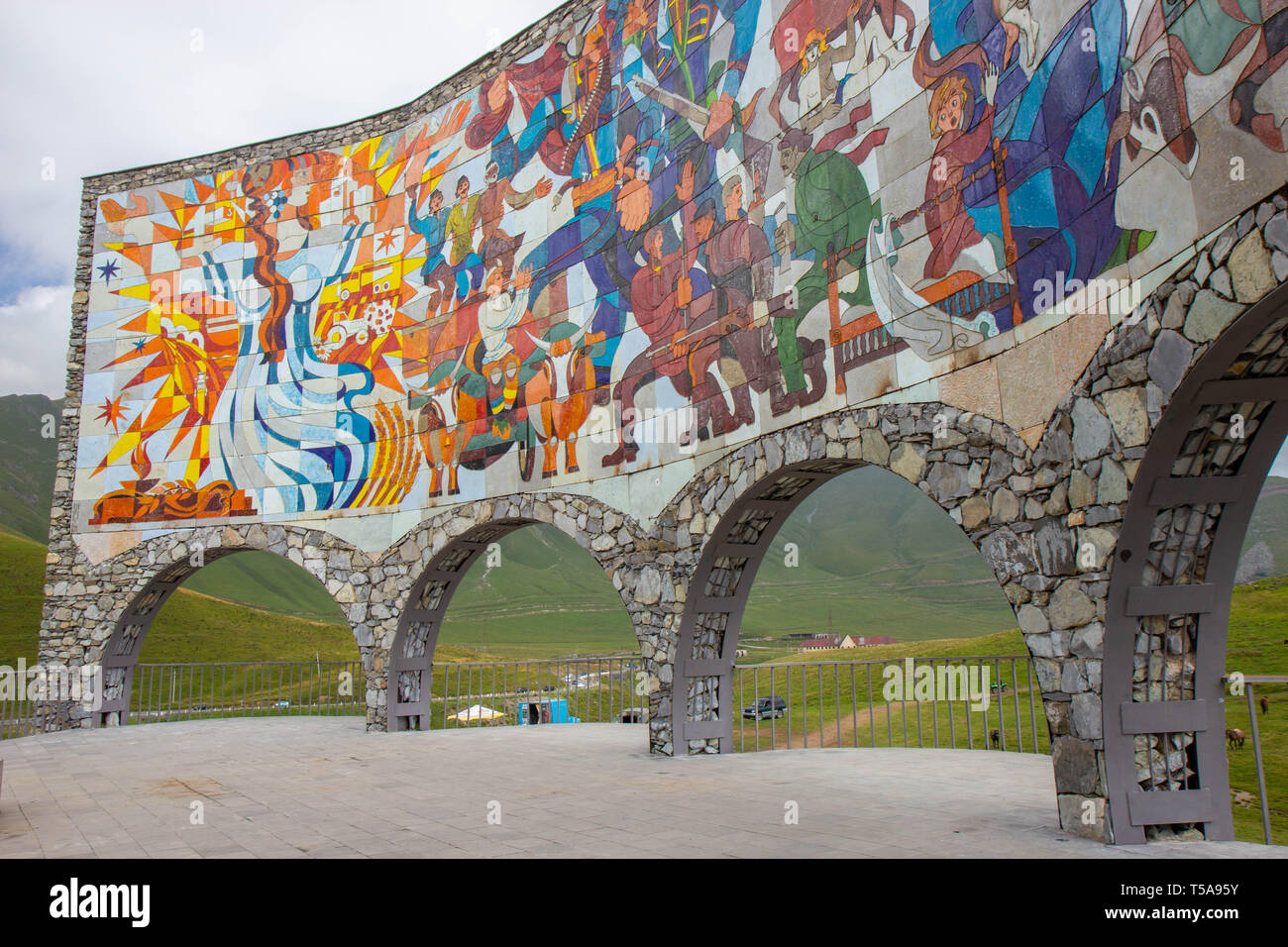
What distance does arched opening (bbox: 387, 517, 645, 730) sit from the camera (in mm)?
12703

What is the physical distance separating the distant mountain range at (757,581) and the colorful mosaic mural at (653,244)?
167 feet

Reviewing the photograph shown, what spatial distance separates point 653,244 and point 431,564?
18.8 feet

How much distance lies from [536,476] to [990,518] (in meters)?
6.69

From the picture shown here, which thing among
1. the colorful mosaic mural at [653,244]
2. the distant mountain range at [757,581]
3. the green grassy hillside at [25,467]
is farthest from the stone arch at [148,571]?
the green grassy hillside at [25,467]

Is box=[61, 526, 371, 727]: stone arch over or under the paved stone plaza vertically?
over

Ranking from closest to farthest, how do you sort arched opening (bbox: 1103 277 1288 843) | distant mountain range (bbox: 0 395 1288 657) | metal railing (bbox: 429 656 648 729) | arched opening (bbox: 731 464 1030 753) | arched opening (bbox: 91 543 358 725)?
arched opening (bbox: 1103 277 1288 843) < metal railing (bbox: 429 656 648 729) < arched opening (bbox: 731 464 1030 753) < arched opening (bbox: 91 543 358 725) < distant mountain range (bbox: 0 395 1288 657)

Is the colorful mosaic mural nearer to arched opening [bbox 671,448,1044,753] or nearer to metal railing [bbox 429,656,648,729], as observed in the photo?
arched opening [bbox 671,448,1044,753]

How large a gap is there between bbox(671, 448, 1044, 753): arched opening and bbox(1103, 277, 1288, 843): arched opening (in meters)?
3.92

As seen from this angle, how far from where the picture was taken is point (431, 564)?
12477 mm

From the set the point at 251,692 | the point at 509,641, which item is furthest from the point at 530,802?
the point at 509,641

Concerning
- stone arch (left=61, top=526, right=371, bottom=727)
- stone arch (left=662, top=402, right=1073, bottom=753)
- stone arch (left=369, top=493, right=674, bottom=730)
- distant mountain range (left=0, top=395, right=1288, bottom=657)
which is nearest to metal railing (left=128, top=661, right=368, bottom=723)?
stone arch (left=61, top=526, right=371, bottom=727)
